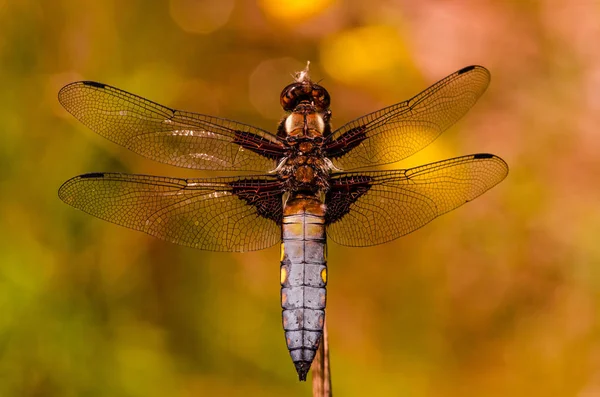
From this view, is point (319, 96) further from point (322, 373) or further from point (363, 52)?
point (322, 373)

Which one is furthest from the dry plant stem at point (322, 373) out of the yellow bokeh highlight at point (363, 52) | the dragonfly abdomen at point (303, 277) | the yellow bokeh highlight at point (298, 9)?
the yellow bokeh highlight at point (298, 9)

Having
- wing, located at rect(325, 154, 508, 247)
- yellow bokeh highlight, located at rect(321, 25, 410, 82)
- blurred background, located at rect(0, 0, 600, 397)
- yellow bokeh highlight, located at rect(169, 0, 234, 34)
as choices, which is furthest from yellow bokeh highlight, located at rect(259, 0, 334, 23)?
wing, located at rect(325, 154, 508, 247)

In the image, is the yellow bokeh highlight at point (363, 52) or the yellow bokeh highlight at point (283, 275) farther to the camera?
the yellow bokeh highlight at point (363, 52)

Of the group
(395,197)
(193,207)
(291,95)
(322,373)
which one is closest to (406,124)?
(395,197)

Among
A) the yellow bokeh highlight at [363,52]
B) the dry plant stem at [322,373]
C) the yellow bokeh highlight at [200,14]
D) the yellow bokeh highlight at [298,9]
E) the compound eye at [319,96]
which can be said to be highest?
the yellow bokeh highlight at [200,14]

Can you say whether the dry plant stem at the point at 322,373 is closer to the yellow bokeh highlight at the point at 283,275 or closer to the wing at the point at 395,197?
the yellow bokeh highlight at the point at 283,275

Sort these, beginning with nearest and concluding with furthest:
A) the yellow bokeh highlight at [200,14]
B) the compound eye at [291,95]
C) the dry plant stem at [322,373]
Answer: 1. the dry plant stem at [322,373]
2. the compound eye at [291,95]
3. the yellow bokeh highlight at [200,14]
